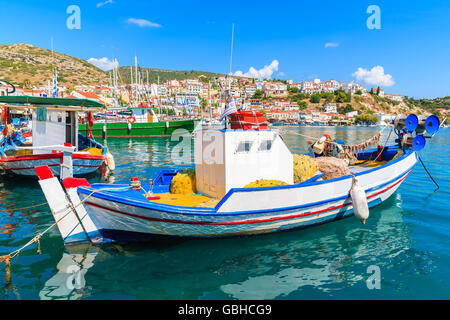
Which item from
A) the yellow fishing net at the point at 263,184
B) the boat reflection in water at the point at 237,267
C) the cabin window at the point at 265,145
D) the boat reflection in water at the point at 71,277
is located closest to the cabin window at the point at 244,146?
the cabin window at the point at 265,145

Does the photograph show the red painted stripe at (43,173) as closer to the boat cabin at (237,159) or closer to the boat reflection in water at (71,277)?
the boat reflection in water at (71,277)

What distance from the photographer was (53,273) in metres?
5.85

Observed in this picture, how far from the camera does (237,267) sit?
20.6 ft

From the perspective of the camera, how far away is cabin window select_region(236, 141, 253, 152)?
793 centimetres

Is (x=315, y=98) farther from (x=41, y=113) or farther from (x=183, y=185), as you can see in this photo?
(x=183, y=185)

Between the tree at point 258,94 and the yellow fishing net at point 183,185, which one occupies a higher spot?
the tree at point 258,94

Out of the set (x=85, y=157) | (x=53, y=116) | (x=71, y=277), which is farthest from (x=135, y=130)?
(x=71, y=277)

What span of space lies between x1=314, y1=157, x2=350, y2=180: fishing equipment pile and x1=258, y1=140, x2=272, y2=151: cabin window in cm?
265

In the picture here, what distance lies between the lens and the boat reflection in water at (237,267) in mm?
5367

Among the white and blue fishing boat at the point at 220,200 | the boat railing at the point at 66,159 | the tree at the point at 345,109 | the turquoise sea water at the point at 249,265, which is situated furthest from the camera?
the tree at the point at 345,109

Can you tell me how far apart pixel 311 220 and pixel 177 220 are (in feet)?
13.3

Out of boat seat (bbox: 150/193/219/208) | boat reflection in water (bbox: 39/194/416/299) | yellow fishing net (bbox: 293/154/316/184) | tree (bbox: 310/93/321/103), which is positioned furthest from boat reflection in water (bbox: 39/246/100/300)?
tree (bbox: 310/93/321/103)
